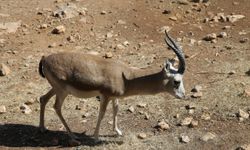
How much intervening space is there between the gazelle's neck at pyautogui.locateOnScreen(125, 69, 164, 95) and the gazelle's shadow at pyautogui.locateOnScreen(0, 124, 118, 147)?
1.19 meters

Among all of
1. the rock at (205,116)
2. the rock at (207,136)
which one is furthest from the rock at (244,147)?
the rock at (205,116)

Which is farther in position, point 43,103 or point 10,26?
point 10,26

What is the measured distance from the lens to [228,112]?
12070 millimetres

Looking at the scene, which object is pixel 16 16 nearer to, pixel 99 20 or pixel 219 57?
pixel 99 20

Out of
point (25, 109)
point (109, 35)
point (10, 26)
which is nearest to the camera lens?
point (25, 109)

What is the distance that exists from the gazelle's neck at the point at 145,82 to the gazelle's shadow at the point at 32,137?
3.89 feet

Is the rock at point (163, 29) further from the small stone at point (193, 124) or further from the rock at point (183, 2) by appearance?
the small stone at point (193, 124)

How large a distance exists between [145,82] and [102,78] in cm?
88

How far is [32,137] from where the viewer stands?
11570 mm

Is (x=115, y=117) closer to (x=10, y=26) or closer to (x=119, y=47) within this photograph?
(x=119, y=47)

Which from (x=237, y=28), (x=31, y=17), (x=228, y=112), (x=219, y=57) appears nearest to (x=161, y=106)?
(x=228, y=112)

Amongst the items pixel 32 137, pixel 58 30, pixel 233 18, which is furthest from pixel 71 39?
pixel 32 137

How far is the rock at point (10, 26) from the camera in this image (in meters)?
17.1

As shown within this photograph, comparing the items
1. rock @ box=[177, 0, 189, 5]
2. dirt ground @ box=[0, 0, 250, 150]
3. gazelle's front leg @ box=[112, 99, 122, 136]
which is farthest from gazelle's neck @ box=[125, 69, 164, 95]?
rock @ box=[177, 0, 189, 5]
